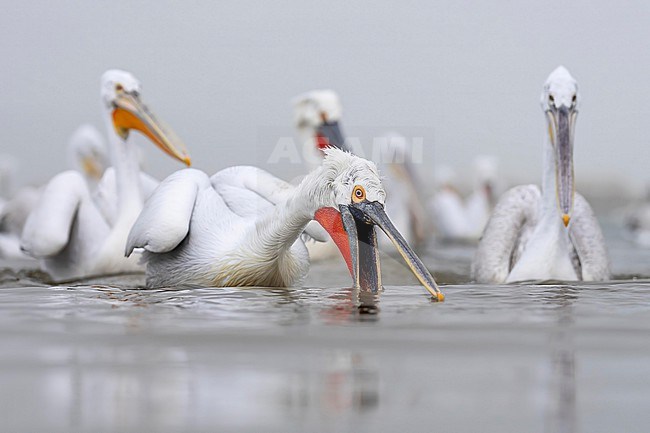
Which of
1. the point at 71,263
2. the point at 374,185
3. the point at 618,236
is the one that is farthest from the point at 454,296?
the point at 618,236

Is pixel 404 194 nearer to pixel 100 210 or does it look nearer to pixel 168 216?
pixel 100 210

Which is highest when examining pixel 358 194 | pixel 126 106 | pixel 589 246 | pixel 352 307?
pixel 126 106

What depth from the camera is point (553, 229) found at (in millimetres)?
5625

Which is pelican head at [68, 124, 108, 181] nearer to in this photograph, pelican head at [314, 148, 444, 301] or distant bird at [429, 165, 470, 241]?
distant bird at [429, 165, 470, 241]

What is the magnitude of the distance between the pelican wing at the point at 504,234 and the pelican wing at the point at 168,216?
168 centimetres

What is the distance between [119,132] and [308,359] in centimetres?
462

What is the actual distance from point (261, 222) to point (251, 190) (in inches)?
22.8

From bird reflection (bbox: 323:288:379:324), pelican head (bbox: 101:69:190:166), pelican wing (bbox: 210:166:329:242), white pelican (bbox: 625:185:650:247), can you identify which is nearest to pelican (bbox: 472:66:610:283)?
pelican wing (bbox: 210:166:329:242)

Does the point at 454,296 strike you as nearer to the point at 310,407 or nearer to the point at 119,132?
the point at 310,407

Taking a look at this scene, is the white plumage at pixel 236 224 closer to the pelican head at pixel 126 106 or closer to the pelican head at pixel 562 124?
the pelican head at pixel 562 124

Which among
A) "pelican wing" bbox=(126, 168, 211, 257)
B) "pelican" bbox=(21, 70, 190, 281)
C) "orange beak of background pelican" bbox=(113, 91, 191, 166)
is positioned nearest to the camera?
"pelican wing" bbox=(126, 168, 211, 257)

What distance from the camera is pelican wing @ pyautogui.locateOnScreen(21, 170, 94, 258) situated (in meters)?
6.30

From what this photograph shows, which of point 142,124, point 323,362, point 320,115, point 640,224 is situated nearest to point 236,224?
point 323,362

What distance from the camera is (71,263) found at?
21.6ft
